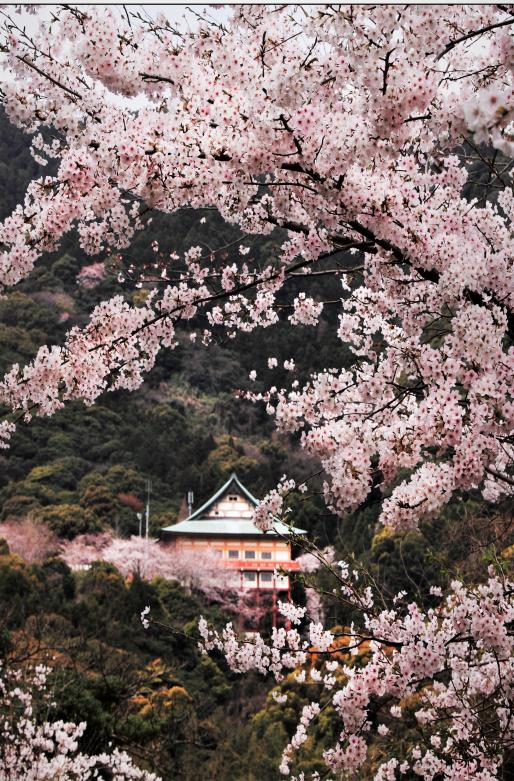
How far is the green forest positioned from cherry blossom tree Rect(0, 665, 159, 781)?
0.19m

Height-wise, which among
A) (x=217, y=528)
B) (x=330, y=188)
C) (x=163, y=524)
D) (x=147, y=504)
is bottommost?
(x=330, y=188)

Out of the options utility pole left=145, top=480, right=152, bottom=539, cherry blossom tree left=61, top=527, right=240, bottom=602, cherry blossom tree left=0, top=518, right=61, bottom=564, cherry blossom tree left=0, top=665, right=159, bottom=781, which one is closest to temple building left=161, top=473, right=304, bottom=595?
cherry blossom tree left=61, top=527, right=240, bottom=602

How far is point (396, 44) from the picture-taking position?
5.00ft

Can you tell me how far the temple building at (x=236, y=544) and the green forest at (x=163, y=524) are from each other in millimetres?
585

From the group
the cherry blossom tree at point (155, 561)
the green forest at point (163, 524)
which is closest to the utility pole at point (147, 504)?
the green forest at point (163, 524)

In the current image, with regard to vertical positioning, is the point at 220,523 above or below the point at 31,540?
above

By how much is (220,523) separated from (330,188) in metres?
11.7

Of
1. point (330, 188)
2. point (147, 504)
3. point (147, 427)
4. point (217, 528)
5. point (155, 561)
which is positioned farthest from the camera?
point (147, 427)

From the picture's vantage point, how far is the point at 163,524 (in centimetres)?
1349

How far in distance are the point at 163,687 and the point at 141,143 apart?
7268 mm

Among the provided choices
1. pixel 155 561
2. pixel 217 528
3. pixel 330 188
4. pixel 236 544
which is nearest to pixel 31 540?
pixel 155 561

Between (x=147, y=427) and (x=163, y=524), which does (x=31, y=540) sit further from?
(x=147, y=427)

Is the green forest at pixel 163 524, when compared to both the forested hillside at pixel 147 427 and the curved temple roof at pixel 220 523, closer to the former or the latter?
the forested hillside at pixel 147 427

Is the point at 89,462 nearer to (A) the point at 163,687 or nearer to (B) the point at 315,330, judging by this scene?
(B) the point at 315,330
